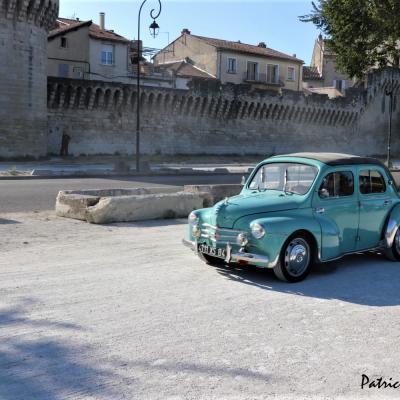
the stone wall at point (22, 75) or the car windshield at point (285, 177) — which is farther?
the stone wall at point (22, 75)

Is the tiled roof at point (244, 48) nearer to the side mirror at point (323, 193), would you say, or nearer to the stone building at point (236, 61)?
the stone building at point (236, 61)

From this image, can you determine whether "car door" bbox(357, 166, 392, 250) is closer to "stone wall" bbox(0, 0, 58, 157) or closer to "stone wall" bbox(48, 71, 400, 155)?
"stone wall" bbox(0, 0, 58, 157)

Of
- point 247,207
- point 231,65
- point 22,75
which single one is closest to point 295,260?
point 247,207

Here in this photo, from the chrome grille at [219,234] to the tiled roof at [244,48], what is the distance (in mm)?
48683

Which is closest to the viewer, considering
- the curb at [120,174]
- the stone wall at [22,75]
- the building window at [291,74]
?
the curb at [120,174]

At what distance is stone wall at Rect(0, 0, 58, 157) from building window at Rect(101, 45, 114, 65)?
1662 cm

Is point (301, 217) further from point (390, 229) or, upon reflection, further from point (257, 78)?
point (257, 78)

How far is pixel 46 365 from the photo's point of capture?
338 cm

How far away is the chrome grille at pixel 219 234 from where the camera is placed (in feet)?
18.3

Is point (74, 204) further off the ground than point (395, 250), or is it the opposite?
point (74, 204)

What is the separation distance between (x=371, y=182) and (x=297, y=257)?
1638mm

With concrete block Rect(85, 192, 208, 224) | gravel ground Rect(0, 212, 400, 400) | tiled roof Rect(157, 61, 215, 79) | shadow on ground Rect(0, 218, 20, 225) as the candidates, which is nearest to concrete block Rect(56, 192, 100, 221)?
concrete block Rect(85, 192, 208, 224)

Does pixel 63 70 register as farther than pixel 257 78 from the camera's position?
No

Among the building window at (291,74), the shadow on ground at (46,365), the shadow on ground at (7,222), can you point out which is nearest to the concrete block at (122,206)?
the shadow on ground at (7,222)
